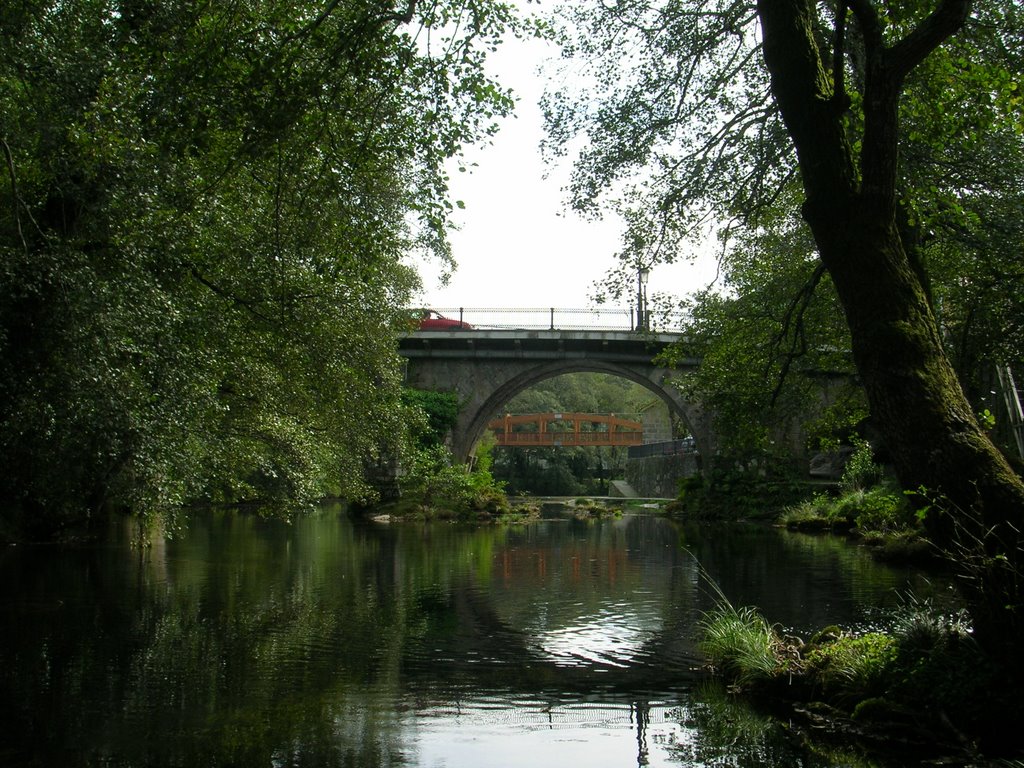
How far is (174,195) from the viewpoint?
33.9 feet

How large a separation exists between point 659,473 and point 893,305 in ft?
144

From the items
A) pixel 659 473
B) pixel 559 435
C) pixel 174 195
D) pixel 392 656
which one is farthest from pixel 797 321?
pixel 559 435

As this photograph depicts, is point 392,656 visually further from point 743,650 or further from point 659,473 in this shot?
point 659,473

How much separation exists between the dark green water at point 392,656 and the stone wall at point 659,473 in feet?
86.2

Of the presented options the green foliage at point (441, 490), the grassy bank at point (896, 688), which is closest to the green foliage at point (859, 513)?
the grassy bank at point (896, 688)

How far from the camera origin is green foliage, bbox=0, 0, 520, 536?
747 cm

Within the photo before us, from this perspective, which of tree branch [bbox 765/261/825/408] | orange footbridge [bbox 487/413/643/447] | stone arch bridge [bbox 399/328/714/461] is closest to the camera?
tree branch [bbox 765/261/825/408]

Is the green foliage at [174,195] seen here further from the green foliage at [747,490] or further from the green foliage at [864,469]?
the green foliage at [747,490]

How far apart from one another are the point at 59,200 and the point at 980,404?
47.7ft

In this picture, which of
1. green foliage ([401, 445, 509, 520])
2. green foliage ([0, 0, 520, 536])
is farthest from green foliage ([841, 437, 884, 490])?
green foliage ([0, 0, 520, 536])

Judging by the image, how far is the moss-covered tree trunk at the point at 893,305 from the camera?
17.8ft

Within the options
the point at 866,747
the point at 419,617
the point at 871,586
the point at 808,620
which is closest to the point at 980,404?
the point at 871,586

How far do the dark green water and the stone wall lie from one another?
1034 inches

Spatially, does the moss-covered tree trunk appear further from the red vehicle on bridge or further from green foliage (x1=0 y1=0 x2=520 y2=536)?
the red vehicle on bridge
